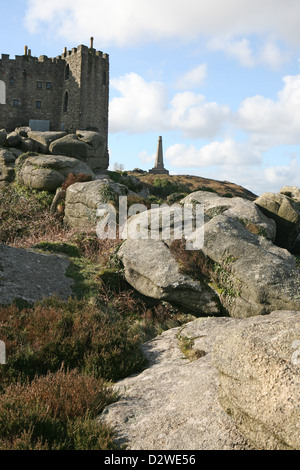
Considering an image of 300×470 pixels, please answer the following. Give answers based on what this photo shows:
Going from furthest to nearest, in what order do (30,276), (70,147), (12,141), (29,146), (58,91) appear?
(58,91) → (70,147) → (29,146) → (12,141) → (30,276)

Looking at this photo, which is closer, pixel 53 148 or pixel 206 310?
pixel 206 310

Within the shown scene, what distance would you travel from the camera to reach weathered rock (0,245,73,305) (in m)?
9.80

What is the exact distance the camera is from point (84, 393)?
233 inches

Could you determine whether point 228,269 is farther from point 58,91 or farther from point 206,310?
point 58,91

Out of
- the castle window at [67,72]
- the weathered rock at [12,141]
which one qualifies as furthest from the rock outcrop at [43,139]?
the castle window at [67,72]

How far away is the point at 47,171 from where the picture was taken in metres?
21.3

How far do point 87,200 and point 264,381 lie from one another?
43.6ft

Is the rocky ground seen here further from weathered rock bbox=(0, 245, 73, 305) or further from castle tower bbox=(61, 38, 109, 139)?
castle tower bbox=(61, 38, 109, 139)

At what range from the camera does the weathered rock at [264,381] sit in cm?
438

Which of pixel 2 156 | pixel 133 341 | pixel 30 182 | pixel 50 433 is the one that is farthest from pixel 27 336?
pixel 2 156

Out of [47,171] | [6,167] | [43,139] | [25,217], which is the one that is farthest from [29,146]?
[25,217]

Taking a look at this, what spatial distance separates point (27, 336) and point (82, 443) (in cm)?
315

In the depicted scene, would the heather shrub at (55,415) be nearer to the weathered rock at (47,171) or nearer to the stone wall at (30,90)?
the weathered rock at (47,171)

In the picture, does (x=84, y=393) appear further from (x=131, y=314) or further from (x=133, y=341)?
(x=131, y=314)
